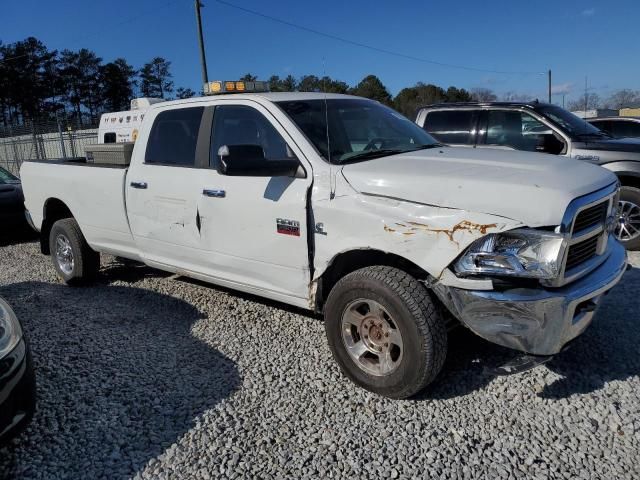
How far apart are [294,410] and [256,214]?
4.56 ft

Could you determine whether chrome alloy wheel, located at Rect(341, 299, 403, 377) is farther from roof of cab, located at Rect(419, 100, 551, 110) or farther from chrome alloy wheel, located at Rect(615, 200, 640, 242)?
roof of cab, located at Rect(419, 100, 551, 110)

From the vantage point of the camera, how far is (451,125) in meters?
7.69

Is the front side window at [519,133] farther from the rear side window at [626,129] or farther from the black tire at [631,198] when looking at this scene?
the rear side window at [626,129]

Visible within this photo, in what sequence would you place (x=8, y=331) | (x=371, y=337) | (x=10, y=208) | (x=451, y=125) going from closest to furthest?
(x=8, y=331) < (x=371, y=337) < (x=451, y=125) < (x=10, y=208)

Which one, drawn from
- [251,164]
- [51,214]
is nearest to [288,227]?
[251,164]

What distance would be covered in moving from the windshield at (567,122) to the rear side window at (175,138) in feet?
15.7

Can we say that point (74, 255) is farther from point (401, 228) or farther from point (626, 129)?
point (626, 129)

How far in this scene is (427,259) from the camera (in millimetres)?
3020

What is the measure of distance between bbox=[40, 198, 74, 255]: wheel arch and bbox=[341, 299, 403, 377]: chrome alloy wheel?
13.5ft

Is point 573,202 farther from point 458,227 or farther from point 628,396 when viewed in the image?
point 628,396

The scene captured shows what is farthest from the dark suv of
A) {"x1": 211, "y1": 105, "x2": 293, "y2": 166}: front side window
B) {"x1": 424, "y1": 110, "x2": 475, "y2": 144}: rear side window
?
{"x1": 211, "y1": 105, "x2": 293, "y2": 166}: front side window

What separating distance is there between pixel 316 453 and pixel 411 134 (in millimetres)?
2686

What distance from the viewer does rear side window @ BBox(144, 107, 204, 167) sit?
457cm

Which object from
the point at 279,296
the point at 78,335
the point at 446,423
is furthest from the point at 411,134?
the point at 78,335
